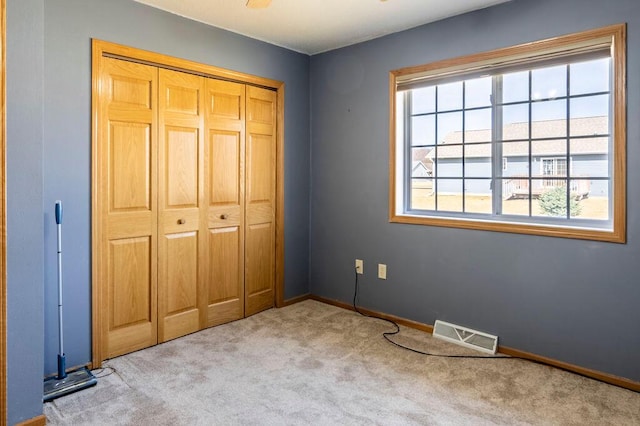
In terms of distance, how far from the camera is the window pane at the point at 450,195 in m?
3.22

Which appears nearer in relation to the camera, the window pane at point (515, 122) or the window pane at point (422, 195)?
the window pane at point (515, 122)

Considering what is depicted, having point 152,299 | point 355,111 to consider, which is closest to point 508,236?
point 355,111

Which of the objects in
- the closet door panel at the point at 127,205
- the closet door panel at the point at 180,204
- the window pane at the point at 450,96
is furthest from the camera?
the window pane at the point at 450,96

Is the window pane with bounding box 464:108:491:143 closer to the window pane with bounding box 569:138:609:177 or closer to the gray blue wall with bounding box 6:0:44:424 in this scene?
the window pane with bounding box 569:138:609:177

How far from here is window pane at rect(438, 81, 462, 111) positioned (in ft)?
10.5

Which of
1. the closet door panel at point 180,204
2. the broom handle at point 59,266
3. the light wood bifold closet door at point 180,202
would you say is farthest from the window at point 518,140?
the broom handle at point 59,266

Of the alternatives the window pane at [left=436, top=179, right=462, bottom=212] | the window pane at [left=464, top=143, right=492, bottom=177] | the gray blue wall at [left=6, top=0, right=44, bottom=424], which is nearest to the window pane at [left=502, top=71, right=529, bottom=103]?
the window pane at [left=464, top=143, right=492, bottom=177]

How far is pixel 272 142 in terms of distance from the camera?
3752mm

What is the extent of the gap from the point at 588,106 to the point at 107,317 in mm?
3360

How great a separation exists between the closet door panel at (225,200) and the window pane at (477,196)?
1.81 m

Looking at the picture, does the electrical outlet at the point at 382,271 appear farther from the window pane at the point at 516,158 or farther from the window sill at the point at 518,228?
the window pane at the point at 516,158

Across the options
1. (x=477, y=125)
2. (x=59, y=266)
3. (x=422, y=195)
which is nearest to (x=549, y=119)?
(x=477, y=125)

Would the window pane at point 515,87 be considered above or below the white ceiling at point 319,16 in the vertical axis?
below

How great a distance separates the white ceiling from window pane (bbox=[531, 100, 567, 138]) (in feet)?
2.54
